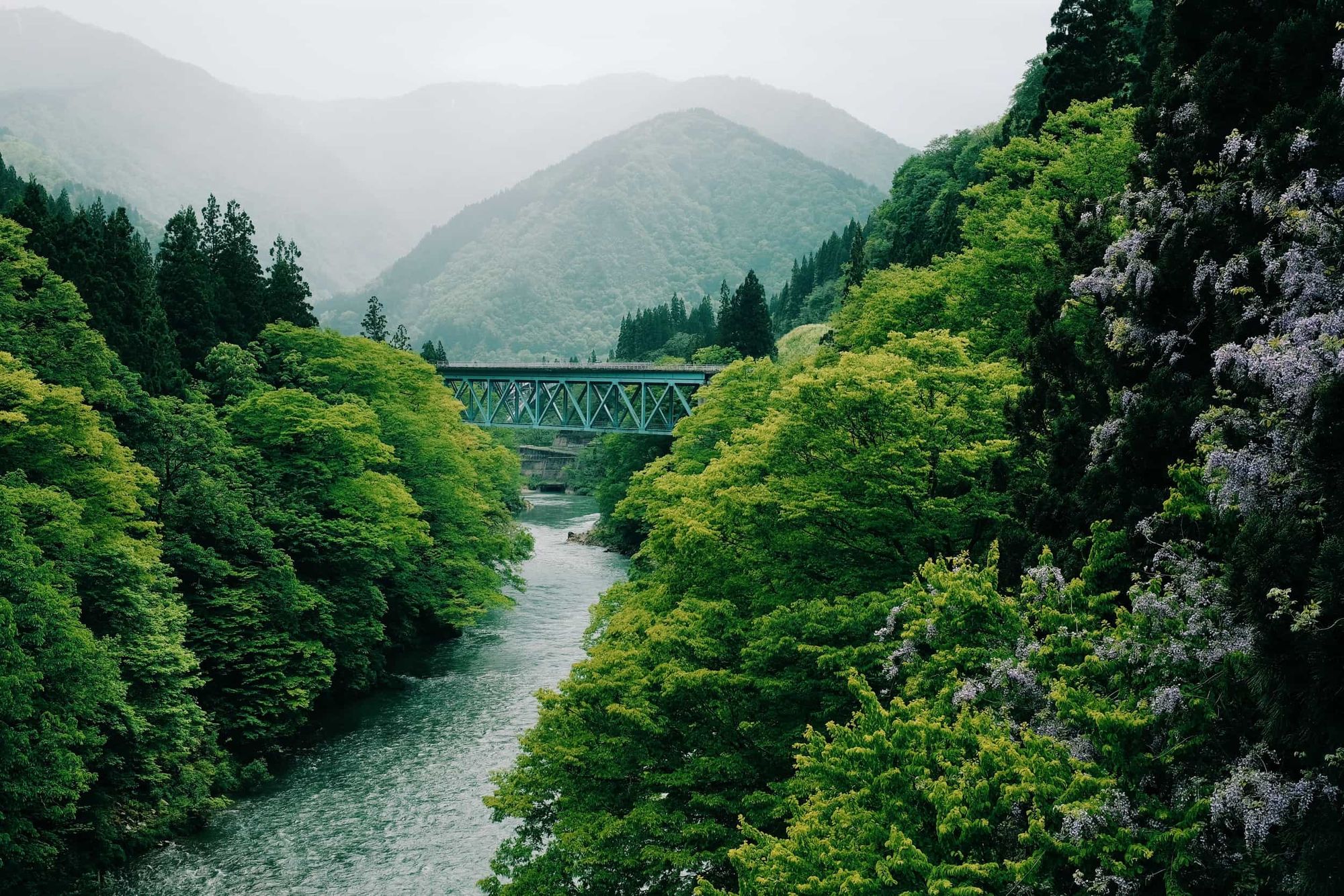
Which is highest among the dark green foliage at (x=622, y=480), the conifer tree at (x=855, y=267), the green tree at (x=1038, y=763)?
the conifer tree at (x=855, y=267)

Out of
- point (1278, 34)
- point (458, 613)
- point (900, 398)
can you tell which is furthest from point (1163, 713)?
point (458, 613)

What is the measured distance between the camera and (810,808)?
11.2m

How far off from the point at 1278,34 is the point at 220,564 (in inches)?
1083

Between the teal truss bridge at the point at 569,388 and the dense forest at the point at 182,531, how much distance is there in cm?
1391

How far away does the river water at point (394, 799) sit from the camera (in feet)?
74.2

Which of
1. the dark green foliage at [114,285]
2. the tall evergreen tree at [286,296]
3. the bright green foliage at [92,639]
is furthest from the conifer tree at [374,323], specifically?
the bright green foliage at [92,639]

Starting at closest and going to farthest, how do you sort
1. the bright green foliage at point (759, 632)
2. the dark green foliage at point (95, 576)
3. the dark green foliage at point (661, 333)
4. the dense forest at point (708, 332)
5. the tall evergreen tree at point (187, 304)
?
the bright green foliage at point (759, 632), the dark green foliage at point (95, 576), the tall evergreen tree at point (187, 304), the dense forest at point (708, 332), the dark green foliage at point (661, 333)

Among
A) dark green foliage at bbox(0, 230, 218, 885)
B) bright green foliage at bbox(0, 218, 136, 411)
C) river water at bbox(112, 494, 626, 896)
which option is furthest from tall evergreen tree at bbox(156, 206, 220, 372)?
river water at bbox(112, 494, 626, 896)

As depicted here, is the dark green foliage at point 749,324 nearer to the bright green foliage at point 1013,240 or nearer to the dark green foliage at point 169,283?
the dark green foliage at point 169,283

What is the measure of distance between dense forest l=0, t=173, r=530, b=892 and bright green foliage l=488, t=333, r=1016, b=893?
32.5 ft

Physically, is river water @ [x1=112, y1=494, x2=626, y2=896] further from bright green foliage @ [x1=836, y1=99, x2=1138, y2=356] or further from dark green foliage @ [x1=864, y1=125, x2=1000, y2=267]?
dark green foliage @ [x1=864, y1=125, x2=1000, y2=267]

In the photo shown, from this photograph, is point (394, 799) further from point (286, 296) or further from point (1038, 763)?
point (286, 296)

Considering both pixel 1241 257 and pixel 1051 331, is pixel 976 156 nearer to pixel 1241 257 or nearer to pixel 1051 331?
pixel 1051 331

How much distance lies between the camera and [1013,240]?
83.4 feet
